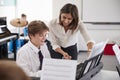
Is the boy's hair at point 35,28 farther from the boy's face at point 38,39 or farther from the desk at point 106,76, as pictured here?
the desk at point 106,76

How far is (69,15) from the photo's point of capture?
2.09m

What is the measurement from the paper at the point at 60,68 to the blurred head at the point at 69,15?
1.12m

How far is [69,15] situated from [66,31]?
288mm

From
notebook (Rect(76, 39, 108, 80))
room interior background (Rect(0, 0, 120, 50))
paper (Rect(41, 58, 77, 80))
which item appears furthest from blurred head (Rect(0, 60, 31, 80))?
room interior background (Rect(0, 0, 120, 50))

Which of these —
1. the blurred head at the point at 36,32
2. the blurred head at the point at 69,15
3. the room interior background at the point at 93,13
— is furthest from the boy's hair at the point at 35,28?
the room interior background at the point at 93,13

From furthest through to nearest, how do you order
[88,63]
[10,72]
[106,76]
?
[106,76]
[88,63]
[10,72]

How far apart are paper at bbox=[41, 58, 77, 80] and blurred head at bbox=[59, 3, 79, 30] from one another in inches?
44.0

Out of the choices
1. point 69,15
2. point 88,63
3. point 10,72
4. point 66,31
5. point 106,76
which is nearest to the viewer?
point 10,72

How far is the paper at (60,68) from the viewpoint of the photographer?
1.02 metres

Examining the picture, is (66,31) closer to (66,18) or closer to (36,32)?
(66,18)

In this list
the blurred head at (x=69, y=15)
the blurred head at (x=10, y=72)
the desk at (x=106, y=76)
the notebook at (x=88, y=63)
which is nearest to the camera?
the blurred head at (x=10, y=72)

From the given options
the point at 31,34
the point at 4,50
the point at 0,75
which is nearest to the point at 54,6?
the point at 4,50

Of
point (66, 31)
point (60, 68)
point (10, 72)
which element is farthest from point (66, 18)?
point (10, 72)

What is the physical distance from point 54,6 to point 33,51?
3.10m
